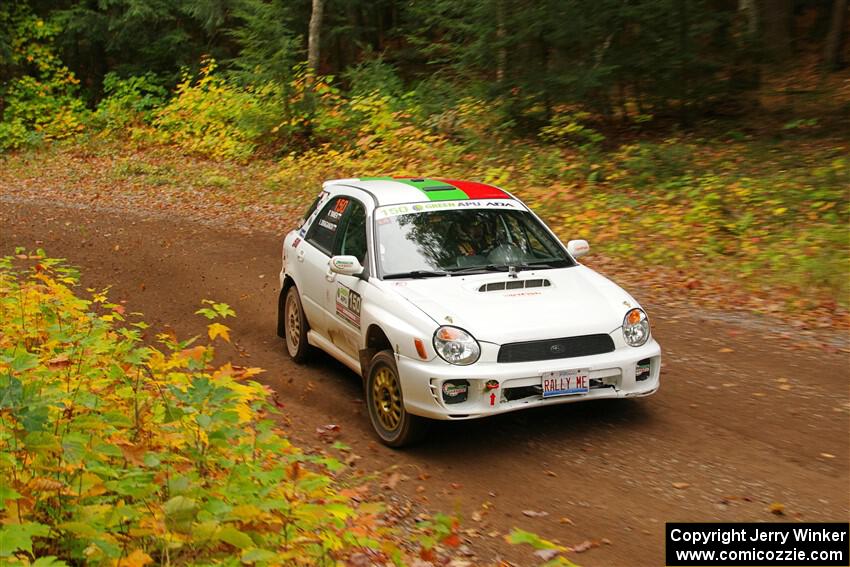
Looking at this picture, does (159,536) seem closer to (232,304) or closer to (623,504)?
(623,504)

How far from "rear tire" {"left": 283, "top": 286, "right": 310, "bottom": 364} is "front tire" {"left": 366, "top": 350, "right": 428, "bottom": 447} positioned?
6.44 feet

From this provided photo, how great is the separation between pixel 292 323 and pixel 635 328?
3.90 metres

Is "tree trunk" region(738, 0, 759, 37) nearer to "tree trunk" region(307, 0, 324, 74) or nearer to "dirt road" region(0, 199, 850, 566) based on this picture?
"dirt road" region(0, 199, 850, 566)

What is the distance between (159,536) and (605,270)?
947 cm

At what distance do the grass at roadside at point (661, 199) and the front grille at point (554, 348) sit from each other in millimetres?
4080

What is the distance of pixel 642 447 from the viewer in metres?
6.39

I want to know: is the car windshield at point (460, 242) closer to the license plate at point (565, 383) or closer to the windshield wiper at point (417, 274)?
the windshield wiper at point (417, 274)

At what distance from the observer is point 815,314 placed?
31.8 feet

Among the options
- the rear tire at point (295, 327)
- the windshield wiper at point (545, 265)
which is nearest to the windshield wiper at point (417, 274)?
the windshield wiper at point (545, 265)

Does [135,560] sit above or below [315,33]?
below

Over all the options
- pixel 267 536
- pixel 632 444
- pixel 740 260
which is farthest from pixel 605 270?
pixel 267 536

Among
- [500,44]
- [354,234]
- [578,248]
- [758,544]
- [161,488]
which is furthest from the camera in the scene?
[500,44]

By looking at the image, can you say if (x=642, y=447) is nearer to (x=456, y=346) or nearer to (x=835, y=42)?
(x=456, y=346)

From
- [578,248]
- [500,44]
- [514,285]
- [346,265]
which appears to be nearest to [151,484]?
[346,265]
